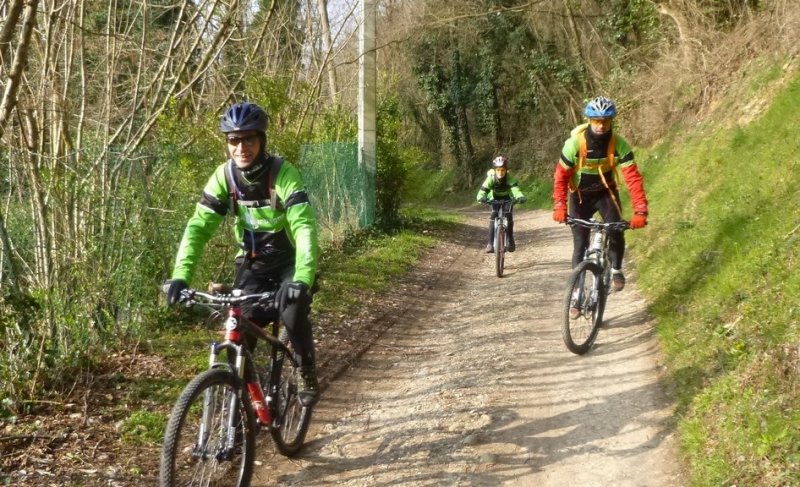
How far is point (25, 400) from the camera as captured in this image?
509 centimetres

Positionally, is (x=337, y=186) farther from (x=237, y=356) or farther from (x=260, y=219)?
(x=237, y=356)

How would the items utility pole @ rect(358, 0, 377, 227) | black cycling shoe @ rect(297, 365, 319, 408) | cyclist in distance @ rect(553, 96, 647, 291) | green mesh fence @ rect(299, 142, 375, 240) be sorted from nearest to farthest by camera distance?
1. black cycling shoe @ rect(297, 365, 319, 408)
2. cyclist in distance @ rect(553, 96, 647, 291)
3. green mesh fence @ rect(299, 142, 375, 240)
4. utility pole @ rect(358, 0, 377, 227)

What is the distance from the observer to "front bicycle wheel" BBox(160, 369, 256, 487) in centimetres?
353

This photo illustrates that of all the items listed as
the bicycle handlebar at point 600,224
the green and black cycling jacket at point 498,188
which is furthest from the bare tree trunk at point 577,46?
the bicycle handlebar at point 600,224

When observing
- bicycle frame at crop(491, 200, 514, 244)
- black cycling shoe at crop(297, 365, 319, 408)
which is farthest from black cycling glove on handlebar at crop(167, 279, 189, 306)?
bicycle frame at crop(491, 200, 514, 244)

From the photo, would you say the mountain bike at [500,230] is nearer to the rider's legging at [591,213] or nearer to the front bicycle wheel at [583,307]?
the rider's legging at [591,213]

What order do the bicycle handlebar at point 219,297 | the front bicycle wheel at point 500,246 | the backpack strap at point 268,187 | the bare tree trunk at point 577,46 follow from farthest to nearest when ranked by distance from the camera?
the bare tree trunk at point 577,46, the front bicycle wheel at point 500,246, the backpack strap at point 268,187, the bicycle handlebar at point 219,297

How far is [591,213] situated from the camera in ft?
24.2

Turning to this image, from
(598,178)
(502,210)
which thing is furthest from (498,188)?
(598,178)

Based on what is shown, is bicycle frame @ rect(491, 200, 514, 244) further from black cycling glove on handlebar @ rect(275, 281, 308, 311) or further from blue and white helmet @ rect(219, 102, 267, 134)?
black cycling glove on handlebar @ rect(275, 281, 308, 311)

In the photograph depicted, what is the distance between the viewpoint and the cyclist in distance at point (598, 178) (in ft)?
22.9

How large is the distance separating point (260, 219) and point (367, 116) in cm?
1154

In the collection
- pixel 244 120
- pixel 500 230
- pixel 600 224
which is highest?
pixel 244 120

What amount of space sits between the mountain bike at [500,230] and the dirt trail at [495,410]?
257cm
